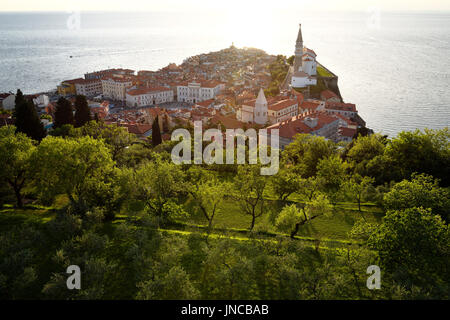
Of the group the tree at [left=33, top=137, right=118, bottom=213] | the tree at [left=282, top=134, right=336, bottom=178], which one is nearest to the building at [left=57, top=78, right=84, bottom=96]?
the tree at [left=282, top=134, right=336, bottom=178]

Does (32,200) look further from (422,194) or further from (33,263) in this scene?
(422,194)

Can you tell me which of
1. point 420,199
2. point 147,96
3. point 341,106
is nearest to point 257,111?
point 341,106

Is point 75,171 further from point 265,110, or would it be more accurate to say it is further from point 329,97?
point 329,97

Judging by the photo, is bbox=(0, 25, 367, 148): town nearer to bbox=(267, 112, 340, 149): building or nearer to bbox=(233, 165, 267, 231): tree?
bbox=(267, 112, 340, 149): building

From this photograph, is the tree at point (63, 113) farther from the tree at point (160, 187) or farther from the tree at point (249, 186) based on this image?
the tree at point (249, 186)

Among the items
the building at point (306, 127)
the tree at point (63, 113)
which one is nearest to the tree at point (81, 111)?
the tree at point (63, 113)
